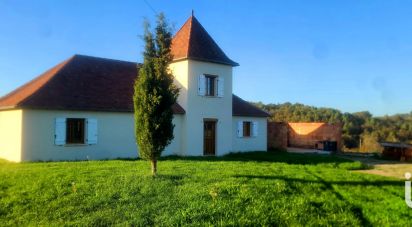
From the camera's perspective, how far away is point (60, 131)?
57.1 ft

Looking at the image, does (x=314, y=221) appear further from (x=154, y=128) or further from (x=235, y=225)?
(x=154, y=128)

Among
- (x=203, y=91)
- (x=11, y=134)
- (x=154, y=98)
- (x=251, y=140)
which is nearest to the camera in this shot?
(x=154, y=98)

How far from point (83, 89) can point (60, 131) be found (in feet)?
9.10

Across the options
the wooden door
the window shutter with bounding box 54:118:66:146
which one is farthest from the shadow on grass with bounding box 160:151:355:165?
the window shutter with bounding box 54:118:66:146

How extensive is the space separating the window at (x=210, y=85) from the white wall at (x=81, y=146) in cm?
232

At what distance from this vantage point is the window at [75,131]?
17.9 meters

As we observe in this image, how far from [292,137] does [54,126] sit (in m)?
19.7

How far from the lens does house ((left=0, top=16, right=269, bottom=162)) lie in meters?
17.2

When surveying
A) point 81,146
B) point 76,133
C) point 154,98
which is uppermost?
point 154,98

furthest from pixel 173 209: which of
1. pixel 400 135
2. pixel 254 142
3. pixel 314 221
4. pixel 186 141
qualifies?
pixel 400 135

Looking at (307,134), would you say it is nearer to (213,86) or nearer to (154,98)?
(213,86)

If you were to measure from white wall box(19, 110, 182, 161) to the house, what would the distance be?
40 millimetres

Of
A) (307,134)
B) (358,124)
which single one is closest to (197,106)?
(307,134)

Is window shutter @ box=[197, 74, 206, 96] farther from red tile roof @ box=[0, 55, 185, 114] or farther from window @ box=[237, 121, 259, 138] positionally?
window @ box=[237, 121, 259, 138]
